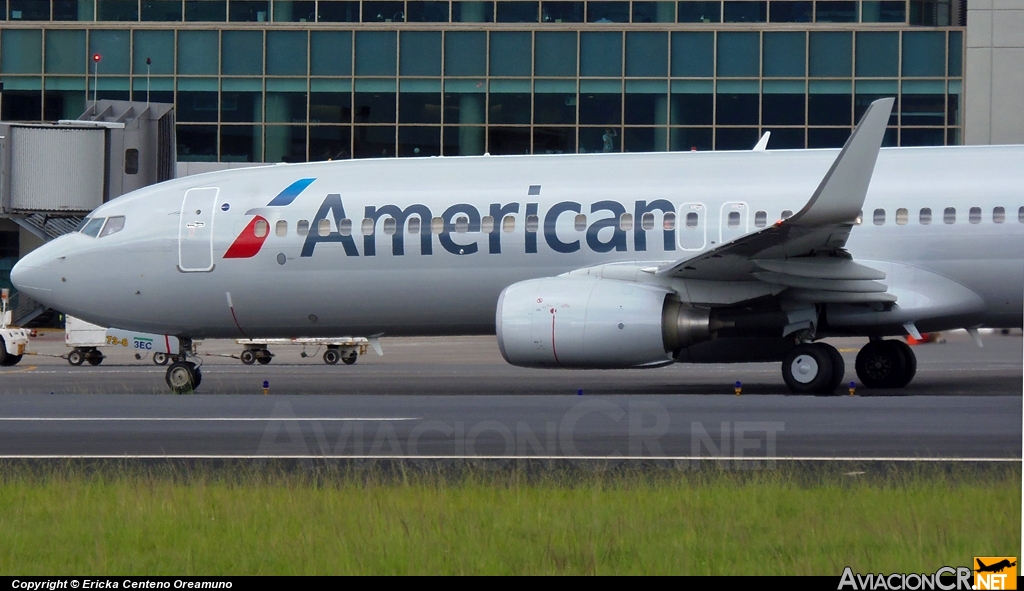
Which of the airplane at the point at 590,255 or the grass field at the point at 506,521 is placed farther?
the airplane at the point at 590,255

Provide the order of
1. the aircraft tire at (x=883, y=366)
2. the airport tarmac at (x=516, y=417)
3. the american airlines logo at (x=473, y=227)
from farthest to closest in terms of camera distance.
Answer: the aircraft tire at (x=883, y=366)
the american airlines logo at (x=473, y=227)
the airport tarmac at (x=516, y=417)

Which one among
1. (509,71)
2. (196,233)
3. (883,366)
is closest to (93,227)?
(196,233)

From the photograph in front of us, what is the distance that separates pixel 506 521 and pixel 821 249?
30.4 ft

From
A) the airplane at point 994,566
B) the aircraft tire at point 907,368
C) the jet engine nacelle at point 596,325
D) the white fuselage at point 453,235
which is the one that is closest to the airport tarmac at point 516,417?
the aircraft tire at point 907,368

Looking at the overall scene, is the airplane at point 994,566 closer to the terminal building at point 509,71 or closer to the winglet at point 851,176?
the winglet at point 851,176

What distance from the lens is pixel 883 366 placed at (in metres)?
17.7

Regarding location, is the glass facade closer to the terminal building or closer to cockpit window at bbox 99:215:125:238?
the terminal building

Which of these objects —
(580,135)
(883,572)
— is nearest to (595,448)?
(883,572)

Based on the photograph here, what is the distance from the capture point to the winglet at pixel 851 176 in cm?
1435

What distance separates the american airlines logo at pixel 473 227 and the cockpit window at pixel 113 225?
1.83 meters

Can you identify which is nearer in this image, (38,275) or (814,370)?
(814,370)

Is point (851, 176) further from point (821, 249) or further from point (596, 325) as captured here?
point (596, 325)

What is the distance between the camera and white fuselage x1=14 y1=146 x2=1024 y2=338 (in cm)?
1619

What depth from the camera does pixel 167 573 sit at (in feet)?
19.5
